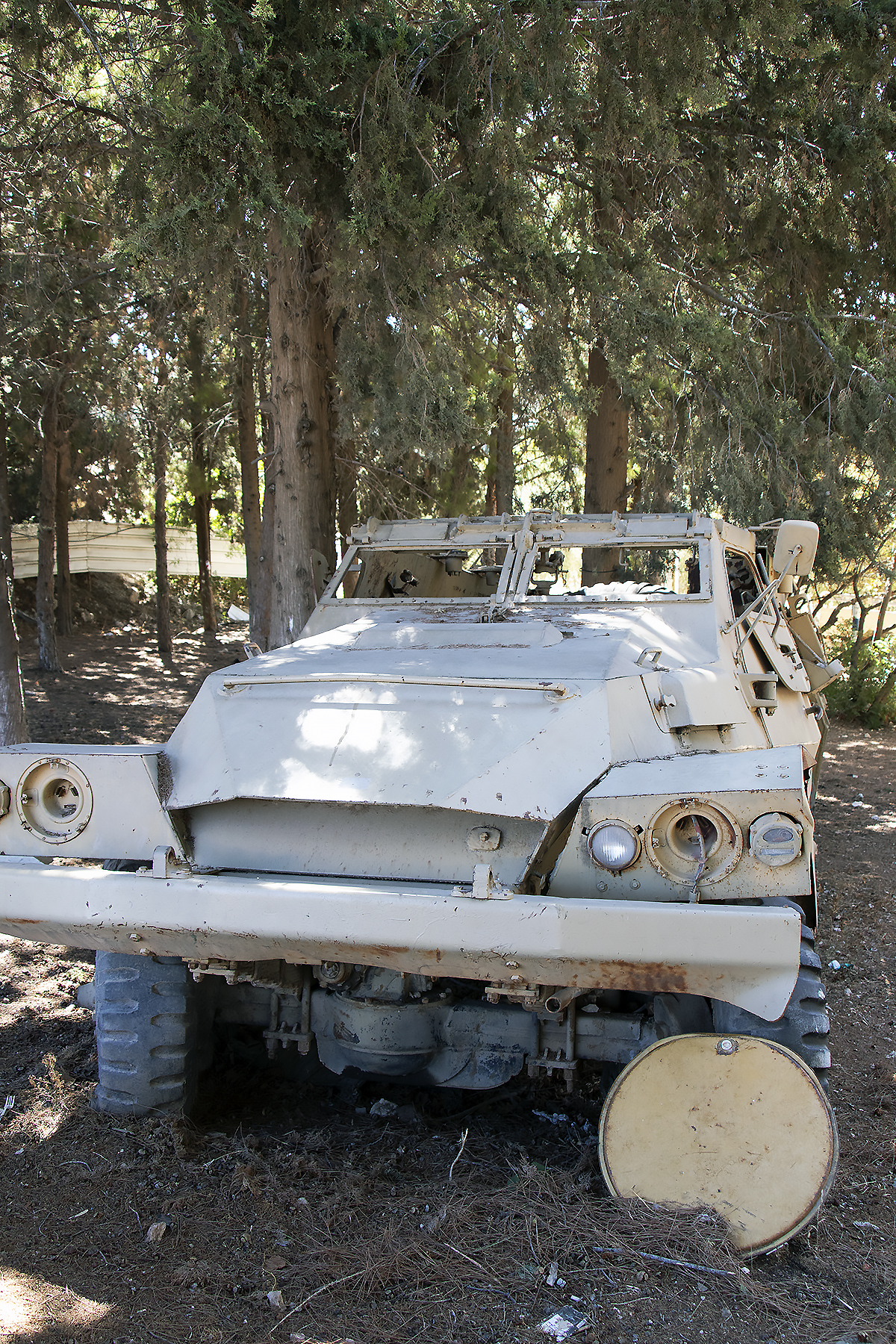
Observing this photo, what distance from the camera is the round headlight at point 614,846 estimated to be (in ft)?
9.98

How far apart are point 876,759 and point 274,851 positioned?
31.0ft

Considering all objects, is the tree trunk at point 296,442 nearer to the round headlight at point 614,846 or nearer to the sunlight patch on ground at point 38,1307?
the round headlight at point 614,846

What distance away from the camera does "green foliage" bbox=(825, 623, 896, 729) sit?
13.5 metres

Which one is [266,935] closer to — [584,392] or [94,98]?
[584,392]

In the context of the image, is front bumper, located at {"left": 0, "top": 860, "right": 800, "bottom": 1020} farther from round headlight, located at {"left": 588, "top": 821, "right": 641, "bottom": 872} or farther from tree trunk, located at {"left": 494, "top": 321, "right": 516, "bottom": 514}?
tree trunk, located at {"left": 494, "top": 321, "right": 516, "bottom": 514}

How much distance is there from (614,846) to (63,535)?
634 inches

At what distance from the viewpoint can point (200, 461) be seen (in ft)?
54.0

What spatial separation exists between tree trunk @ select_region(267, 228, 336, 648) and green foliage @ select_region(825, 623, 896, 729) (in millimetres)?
7928

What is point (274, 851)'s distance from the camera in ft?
11.3

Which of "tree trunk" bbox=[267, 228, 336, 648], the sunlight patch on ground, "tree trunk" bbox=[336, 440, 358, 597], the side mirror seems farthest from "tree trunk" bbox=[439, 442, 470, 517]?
the sunlight patch on ground

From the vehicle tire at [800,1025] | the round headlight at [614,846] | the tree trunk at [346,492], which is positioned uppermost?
the tree trunk at [346,492]

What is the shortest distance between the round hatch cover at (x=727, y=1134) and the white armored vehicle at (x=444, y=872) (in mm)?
18

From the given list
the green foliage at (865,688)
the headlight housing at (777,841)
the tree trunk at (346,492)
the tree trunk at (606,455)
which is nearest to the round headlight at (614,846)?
the headlight housing at (777,841)

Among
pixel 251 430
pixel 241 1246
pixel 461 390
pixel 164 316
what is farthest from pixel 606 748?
pixel 251 430
